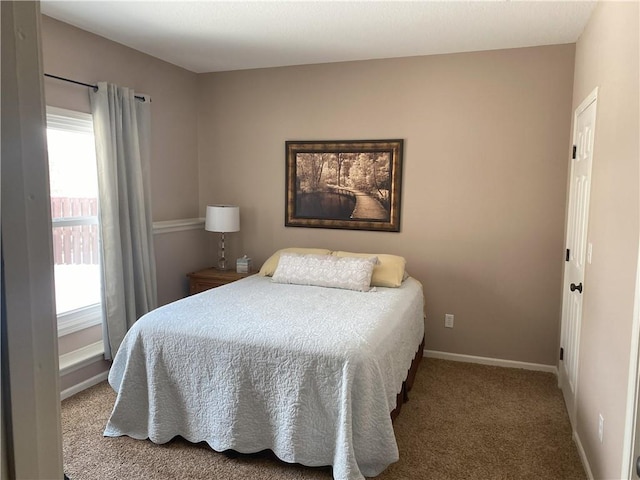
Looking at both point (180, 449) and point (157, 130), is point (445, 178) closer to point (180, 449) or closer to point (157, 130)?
point (157, 130)

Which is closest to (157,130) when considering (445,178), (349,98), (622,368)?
(349,98)

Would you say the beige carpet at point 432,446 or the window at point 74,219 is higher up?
the window at point 74,219

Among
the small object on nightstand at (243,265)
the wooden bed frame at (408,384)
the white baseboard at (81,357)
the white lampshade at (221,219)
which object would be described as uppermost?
the white lampshade at (221,219)

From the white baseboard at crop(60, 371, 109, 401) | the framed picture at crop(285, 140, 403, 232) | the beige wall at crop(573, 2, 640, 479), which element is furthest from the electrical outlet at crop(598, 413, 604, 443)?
the white baseboard at crop(60, 371, 109, 401)

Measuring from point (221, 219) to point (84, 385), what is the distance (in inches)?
67.3

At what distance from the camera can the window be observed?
316 centimetres

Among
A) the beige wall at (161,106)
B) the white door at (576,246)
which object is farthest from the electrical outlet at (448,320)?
the beige wall at (161,106)

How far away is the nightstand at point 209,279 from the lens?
413cm

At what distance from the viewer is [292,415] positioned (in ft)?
7.61

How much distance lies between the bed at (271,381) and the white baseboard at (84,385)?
72 centimetres

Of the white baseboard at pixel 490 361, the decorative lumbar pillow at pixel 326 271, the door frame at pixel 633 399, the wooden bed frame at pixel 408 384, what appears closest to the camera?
the door frame at pixel 633 399

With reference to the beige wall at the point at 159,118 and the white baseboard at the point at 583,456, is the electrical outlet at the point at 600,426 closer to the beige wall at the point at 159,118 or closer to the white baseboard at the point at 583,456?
the white baseboard at the point at 583,456

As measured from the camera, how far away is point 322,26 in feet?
10.6

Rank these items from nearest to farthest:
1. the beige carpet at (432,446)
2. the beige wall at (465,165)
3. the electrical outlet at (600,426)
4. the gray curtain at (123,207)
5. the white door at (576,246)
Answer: the electrical outlet at (600,426), the beige carpet at (432,446), the white door at (576,246), the gray curtain at (123,207), the beige wall at (465,165)
